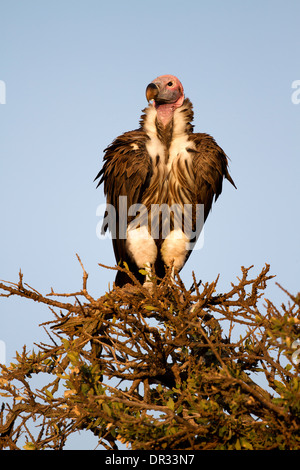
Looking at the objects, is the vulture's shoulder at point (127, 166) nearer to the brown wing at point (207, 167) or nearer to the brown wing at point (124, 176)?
the brown wing at point (124, 176)

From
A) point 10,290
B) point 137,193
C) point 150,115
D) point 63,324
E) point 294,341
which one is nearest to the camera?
point 294,341

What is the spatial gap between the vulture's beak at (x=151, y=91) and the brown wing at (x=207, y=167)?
73cm

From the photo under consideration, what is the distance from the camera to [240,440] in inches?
133

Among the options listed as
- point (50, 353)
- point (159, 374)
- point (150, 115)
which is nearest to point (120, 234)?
point (150, 115)

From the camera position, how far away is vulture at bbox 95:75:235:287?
246 inches

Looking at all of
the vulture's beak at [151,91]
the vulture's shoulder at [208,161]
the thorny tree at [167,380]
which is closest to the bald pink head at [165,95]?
the vulture's beak at [151,91]

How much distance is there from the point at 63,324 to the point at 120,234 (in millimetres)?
1879

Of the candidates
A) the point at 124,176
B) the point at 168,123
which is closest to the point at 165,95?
the point at 168,123

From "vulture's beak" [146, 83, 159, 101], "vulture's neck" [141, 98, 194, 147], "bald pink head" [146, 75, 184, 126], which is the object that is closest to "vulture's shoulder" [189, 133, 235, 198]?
"vulture's neck" [141, 98, 194, 147]

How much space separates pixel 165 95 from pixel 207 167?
1279 mm

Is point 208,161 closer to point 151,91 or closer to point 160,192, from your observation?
point 160,192

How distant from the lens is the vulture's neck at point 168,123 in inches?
257

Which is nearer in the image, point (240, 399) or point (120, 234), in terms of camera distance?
point (240, 399)
